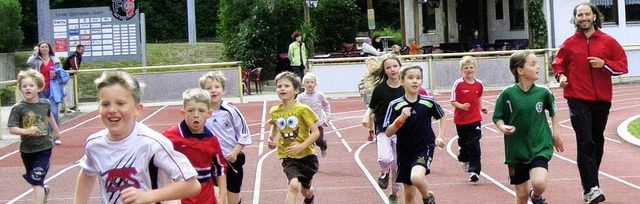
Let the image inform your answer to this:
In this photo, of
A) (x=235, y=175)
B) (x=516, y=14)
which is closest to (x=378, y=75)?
(x=235, y=175)

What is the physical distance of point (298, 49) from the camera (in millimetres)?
31234

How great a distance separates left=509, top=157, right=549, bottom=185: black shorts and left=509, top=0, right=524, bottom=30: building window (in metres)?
31.9

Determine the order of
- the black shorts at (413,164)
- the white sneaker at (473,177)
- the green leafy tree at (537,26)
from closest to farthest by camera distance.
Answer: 1. the black shorts at (413,164)
2. the white sneaker at (473,177)
3. the green leafy tree at (537,26)

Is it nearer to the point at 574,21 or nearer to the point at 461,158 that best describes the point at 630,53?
the point at 461,158

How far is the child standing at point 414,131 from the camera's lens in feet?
32.6

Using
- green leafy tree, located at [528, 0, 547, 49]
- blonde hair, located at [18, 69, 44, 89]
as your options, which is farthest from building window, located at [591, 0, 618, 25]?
blonde hair, located at [18, 69, 44, 89]

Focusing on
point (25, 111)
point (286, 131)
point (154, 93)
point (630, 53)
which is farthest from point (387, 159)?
point (630, 53)

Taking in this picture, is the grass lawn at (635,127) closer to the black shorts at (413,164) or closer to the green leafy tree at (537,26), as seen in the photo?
the black shorts at (413,164)

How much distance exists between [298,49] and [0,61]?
1678cm

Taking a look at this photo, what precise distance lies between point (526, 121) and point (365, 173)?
528 cm

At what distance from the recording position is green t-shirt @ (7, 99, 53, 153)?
37.4 feet

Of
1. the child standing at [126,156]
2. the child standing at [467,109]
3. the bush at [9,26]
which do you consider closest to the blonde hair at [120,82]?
the child standing at [126,156]

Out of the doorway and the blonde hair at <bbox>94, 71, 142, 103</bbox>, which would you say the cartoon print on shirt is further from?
the doorway

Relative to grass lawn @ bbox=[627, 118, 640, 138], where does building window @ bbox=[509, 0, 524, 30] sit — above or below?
above
